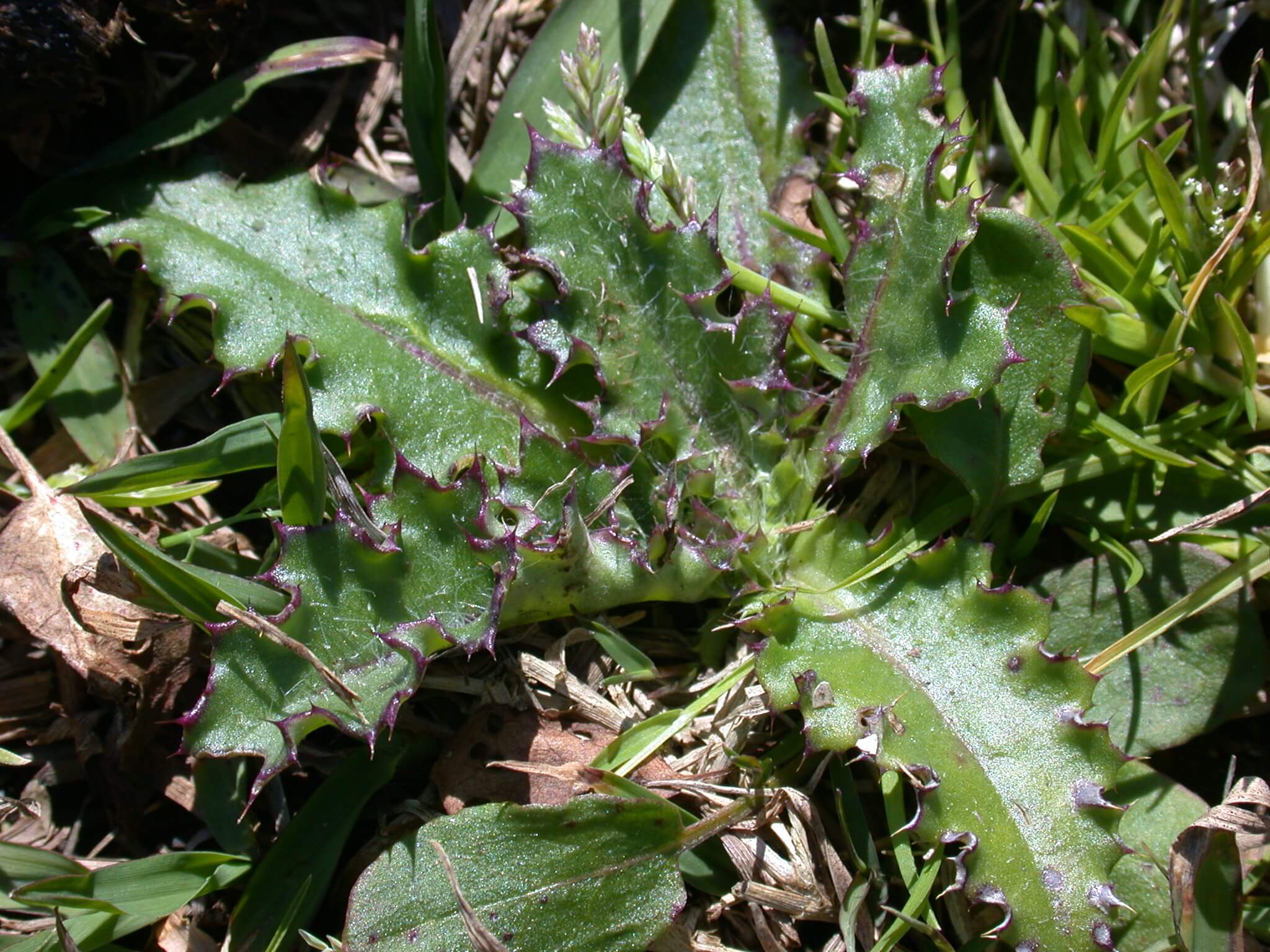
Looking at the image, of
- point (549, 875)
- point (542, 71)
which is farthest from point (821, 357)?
point (549, 875)

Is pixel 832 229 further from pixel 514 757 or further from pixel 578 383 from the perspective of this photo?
pixel 514 757

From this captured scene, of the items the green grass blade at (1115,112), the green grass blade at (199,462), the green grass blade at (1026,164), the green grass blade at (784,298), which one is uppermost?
the green grass blade at (1115,112)

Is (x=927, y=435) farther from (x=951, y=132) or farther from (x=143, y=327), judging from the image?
(x=143, y=327)

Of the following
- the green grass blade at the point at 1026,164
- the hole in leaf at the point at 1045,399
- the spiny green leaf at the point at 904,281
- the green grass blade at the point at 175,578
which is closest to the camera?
the green grass blade at the point at 175,578

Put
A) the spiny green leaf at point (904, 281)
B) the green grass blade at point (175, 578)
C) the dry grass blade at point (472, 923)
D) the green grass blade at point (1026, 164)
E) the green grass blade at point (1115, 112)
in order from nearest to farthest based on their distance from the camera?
the dry grass blade at point (472, 923), the green grass blade at point (175, 578), the spiny green leaf at point (904, 281), the green grass blade at point (1115, 112), the green grass blade at point (1026, 164)

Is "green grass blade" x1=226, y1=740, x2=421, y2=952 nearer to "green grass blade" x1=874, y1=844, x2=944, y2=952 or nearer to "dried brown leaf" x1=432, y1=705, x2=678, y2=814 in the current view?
"dried brown leaf" x1=432, y1=705, x2=678, y2=814

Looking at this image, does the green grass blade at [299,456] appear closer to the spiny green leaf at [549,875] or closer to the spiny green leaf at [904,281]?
the spiny green leaf at [549,875]

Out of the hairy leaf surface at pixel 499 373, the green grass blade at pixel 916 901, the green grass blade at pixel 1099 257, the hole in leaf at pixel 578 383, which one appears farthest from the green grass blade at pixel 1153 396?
the hole in leaf at pixel 578 383

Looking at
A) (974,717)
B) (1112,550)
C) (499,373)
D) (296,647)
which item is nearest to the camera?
(296,647)
